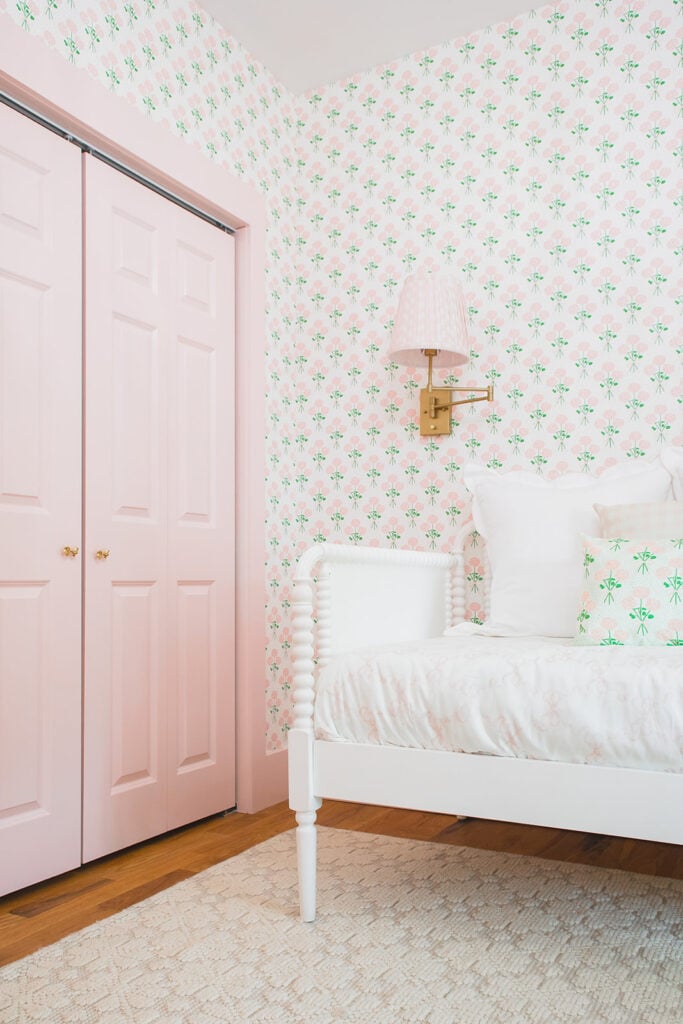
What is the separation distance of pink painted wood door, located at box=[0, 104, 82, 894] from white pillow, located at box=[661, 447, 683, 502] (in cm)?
154

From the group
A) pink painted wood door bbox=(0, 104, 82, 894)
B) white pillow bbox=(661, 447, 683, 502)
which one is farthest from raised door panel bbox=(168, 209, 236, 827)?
white pillow bbox=(661, 447, 683, 502)

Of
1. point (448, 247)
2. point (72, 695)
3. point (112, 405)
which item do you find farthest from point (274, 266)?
point (72, 695)

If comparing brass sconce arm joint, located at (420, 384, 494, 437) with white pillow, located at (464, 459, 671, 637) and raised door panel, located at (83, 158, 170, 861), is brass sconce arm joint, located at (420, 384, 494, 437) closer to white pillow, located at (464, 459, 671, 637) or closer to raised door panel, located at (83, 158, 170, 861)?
white pillow, located at (464, 459, 671, 637)

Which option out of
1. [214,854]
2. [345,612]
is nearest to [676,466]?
[345,612]

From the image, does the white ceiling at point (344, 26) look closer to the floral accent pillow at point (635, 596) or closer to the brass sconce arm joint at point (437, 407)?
the brass sconce arm joint at point (437, 407)

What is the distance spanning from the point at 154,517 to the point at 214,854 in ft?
2.95

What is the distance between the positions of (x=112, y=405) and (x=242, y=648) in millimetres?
879

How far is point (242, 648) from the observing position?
274 cm

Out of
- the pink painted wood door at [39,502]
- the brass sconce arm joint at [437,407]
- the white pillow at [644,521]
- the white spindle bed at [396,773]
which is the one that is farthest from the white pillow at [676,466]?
the pink painted wood door at [39,502]

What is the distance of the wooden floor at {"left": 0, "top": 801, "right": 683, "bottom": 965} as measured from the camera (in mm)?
1824

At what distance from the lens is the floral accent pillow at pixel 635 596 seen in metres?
1.82

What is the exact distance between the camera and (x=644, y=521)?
2109mm

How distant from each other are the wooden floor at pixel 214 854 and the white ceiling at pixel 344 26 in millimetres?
2420

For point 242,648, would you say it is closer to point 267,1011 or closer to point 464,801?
point 464,801
